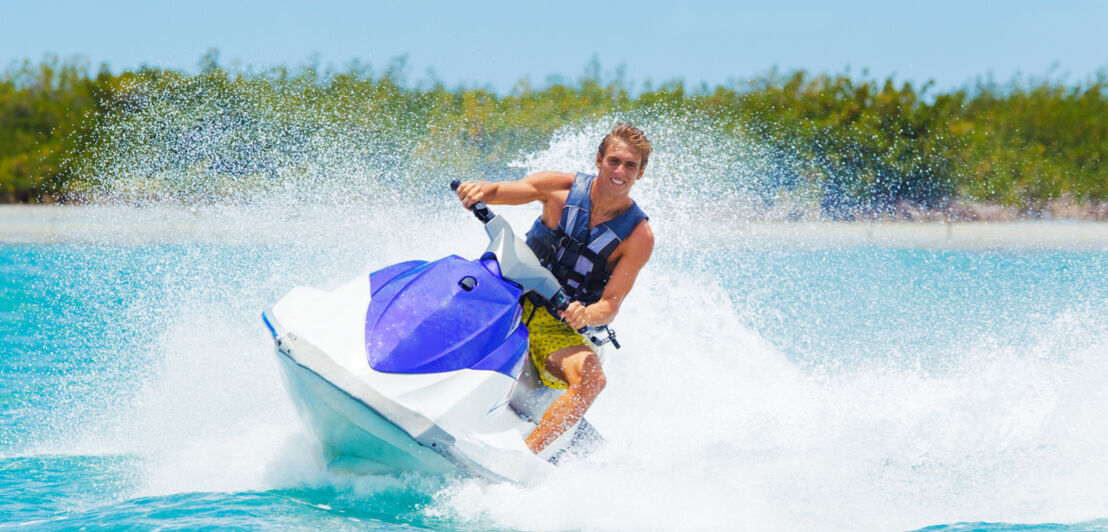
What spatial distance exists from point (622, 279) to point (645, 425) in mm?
1235

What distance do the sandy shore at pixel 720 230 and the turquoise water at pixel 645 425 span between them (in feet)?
11.1

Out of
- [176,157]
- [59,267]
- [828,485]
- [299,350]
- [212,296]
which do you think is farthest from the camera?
[176,157]

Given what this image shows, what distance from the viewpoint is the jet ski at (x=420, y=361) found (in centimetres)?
308

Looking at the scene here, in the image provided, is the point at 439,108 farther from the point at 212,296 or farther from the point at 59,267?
the point at 212,296

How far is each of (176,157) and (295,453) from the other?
8372mm

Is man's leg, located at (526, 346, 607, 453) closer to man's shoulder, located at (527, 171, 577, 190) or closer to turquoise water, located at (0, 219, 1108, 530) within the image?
turquoise water, located at (0, 219, 1108, 530)

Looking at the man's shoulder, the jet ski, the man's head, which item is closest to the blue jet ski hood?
the jet ski

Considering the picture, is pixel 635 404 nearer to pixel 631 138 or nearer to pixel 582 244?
pixel 582 244

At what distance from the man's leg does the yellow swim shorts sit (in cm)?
7

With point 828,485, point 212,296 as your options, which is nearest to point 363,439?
point 828,485

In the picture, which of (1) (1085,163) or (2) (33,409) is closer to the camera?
(2) (33,409)

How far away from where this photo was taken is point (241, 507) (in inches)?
129

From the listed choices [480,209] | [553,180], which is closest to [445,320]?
[480,209]

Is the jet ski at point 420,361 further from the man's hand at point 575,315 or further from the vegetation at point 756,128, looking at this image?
the vegetation at point 756,128
